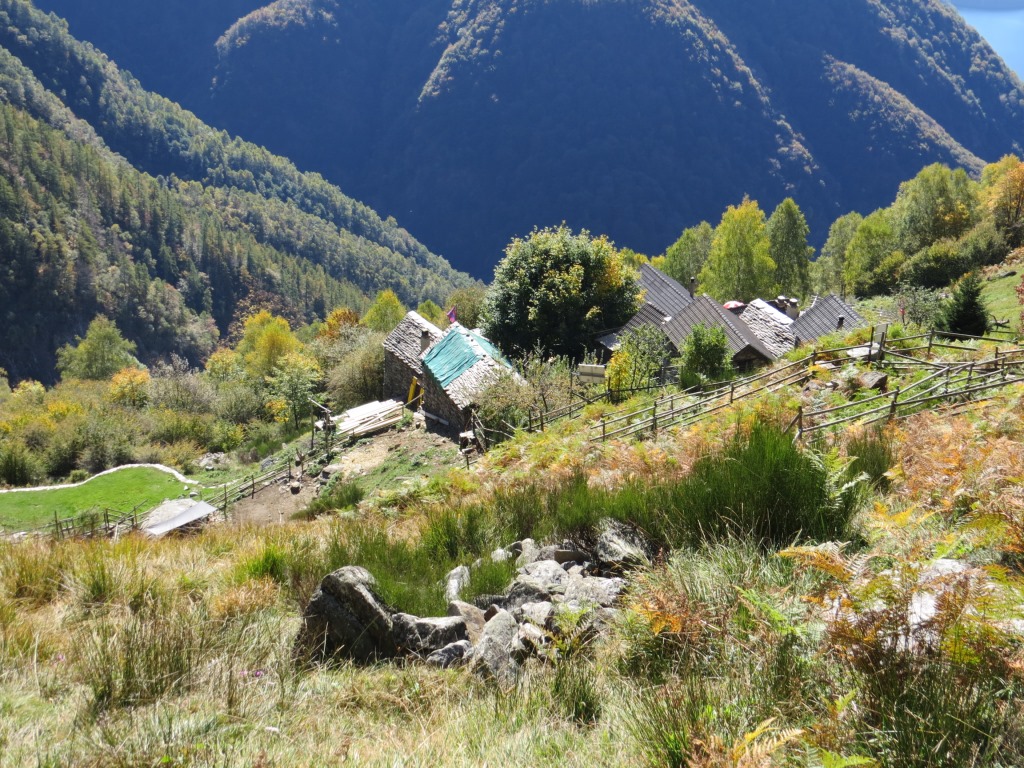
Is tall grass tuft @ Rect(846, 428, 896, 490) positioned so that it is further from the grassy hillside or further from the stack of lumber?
the stack of lumber

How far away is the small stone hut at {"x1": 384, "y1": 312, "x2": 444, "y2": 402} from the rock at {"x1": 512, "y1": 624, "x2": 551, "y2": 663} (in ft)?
78.3

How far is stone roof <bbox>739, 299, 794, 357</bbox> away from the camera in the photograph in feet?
95.3

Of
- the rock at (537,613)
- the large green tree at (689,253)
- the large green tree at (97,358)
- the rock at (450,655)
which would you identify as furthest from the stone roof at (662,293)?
the large green tree at (97,358)

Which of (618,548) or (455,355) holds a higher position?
(455,355)

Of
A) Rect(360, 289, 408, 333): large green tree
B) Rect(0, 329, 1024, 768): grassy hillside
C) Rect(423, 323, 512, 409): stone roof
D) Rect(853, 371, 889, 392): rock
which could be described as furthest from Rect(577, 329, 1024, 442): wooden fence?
Rect(360, 289, 408, 333): large green tree


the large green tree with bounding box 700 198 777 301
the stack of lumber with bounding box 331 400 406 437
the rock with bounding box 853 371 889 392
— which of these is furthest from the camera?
A: the large green tree with bounding box 700 198 777 301

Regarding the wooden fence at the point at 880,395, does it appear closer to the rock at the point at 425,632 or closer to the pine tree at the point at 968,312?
the rock at the point at 425,632

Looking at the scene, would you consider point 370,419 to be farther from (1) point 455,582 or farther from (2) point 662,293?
(1) point 455,582

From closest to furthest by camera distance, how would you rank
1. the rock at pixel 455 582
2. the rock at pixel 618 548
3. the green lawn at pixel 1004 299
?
the rock at pixel 618 548, the rock at pixel 455 582, the green lawn at pixel 1004 299

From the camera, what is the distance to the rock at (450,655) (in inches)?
169

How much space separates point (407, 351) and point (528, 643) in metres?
25.8

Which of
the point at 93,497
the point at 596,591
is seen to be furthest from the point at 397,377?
the point at 596,591

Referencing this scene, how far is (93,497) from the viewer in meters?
28.0

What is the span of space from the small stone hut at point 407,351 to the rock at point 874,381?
60.7ft
